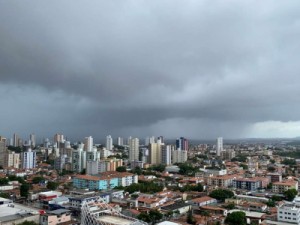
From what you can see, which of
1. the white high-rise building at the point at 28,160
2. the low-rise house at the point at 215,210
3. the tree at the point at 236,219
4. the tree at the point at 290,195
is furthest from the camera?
the white high-rise building at the point at 28,160

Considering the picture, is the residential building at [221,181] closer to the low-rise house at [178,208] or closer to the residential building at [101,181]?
the residential building at [101,181]

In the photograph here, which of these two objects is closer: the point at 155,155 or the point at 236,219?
the point at 236,219

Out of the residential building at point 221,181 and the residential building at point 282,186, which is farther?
the residential building at point 221,181

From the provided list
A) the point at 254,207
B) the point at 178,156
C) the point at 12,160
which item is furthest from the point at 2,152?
the point at 254,207

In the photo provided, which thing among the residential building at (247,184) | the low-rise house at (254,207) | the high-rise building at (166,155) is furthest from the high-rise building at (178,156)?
the low-rise house at (254,207)

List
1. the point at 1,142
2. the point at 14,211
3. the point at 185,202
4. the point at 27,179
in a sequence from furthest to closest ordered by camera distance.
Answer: the point at 1,142, the point at 27,179, the point at 185,202, the point at 14,211

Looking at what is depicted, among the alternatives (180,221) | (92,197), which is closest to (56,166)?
(92,197)

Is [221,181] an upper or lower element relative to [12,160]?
lower

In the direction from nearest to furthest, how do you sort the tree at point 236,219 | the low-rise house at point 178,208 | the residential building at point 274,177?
the tree at point 236,219
the low-rise house at point 178,208
the residential building at point 274,177

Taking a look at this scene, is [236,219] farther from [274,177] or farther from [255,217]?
[274,177]

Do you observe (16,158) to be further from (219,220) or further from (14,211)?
(219,220)

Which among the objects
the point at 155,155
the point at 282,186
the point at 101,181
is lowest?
the point at 282,186
